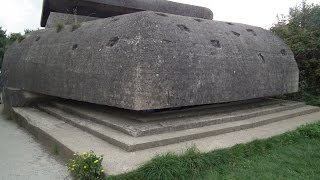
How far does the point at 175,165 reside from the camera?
17.1ft

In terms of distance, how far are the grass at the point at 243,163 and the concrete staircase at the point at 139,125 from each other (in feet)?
1.18

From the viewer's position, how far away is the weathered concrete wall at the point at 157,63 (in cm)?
687

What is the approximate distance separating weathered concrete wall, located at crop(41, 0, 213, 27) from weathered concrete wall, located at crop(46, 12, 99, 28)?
0.15 m

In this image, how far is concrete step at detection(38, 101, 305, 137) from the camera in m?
6.80

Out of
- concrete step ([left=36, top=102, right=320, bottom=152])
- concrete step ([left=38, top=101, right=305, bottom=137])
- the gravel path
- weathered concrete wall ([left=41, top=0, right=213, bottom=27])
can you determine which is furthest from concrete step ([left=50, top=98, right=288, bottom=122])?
weathered concrete wall ([left=41, top=0, right=213, bottom=27])

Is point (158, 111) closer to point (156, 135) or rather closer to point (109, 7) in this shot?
point (156, 135)

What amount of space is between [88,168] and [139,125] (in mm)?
2172

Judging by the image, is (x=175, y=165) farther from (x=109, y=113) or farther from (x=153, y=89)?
(x=109, y=113)

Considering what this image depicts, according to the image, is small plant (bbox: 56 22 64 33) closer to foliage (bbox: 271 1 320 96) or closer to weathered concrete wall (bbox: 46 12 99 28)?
weathered concrete wall (bbox: 46 12 99 28)

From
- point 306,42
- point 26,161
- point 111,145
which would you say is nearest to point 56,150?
point 26,161

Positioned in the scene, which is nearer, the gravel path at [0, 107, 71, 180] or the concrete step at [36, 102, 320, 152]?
the gravel path at [0, 107, 71, 180]

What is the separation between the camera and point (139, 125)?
6973 millimetres

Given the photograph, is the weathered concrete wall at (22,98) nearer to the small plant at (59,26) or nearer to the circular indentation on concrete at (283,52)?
the small plant at (59,26)

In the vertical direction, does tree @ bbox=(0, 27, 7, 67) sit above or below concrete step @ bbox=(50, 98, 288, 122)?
above
